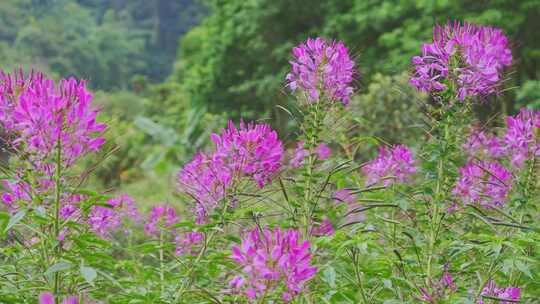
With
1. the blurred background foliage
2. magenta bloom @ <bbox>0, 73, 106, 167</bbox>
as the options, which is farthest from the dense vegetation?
the blurred background foliage

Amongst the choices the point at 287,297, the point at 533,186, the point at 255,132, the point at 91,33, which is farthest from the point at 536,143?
the point at 91,33

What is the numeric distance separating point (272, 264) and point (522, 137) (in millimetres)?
1206

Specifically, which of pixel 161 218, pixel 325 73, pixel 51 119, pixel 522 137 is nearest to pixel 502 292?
pixel 522 137

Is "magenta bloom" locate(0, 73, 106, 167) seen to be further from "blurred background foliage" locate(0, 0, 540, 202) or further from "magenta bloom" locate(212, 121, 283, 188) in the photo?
"magenta bloom" locate(212, 121, 283, 188)

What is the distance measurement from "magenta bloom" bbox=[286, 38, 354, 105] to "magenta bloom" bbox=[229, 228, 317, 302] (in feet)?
1.81

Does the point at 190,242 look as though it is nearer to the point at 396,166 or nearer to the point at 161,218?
the point at 161,218

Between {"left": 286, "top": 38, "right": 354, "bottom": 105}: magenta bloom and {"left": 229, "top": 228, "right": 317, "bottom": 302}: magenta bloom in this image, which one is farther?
{"left": 286, "top": 38, "right": 354, "bottom": 105}: magenta bloom

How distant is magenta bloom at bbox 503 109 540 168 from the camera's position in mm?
1978

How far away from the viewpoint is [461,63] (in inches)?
62.6

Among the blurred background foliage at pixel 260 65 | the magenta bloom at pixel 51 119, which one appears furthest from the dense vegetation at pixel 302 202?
the blurred background foliage at pixel 260 65

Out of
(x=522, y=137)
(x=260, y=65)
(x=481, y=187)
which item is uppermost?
(x=522, y=137)

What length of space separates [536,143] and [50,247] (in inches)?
56.5

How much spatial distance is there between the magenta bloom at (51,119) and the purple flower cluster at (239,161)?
1.01 feet

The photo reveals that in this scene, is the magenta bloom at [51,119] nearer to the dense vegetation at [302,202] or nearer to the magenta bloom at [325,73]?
the dense vegetation at [302,202]
